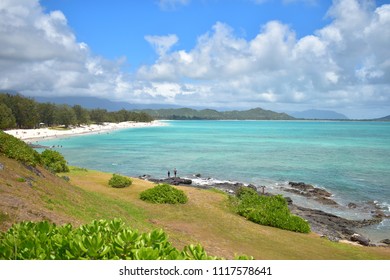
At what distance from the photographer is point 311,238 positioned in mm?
19453

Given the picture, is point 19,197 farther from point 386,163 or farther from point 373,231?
point 386,163

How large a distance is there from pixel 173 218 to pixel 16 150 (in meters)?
9.30

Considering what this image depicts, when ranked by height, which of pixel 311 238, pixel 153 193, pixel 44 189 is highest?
pixel 44 189

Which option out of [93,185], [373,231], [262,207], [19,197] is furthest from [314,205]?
[19,197]

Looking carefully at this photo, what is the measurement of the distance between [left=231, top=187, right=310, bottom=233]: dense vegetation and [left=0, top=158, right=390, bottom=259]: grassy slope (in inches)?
32.8

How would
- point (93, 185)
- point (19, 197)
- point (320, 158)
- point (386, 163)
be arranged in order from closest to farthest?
point (19, 197) → point (93, 185) → point (386, 163) → point (320, 158)

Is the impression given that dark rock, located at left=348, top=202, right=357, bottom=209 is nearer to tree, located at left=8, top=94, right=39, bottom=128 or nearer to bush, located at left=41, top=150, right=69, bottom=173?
bush, located at left=41, top=150, right=69, bottom=173

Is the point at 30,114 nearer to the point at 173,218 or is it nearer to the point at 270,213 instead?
the point at 173,218

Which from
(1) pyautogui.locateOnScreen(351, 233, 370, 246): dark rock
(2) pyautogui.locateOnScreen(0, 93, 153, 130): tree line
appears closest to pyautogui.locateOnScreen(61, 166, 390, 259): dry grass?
(1) pyautogui.locateOnScreen(351, 233, 370, 246): dark rock

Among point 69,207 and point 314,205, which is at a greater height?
point 69,207

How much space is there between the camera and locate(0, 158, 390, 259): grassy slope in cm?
1283

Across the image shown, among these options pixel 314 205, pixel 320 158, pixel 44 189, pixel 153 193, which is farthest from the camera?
pixel 320 158

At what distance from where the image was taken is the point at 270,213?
21.2 metres
